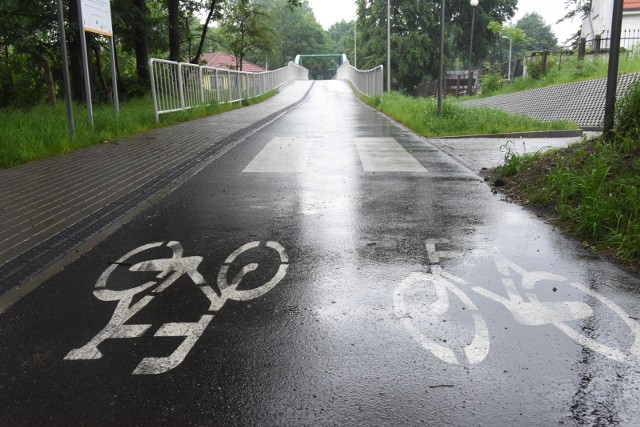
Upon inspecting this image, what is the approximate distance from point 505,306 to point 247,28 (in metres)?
44.7

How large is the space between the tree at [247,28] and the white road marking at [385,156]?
111 ft

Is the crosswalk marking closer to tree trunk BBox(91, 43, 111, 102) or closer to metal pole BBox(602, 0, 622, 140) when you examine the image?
metal pole BBox(602, 0, 622, 140)

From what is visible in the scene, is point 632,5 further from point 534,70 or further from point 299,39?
point 299,39

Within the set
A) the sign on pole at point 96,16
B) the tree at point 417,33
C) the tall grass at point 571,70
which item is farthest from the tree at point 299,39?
the sign on pole at point 96,16

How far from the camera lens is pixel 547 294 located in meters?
3.94

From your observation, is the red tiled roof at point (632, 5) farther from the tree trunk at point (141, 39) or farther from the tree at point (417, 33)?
the tree trunk at point (141, 39)

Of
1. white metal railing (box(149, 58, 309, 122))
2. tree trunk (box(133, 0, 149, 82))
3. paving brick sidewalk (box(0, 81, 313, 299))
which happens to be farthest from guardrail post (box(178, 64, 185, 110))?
tree trunk (box(133, 0, 149, 82))

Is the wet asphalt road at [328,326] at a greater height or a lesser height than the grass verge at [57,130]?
lesser

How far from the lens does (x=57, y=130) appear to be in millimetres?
11508

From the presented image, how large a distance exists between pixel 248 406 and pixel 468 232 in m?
3.45

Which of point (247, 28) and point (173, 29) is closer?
point (173, 29)

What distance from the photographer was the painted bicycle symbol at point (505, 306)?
3119 millimetres

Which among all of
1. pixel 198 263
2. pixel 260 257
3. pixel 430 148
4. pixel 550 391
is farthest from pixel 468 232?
pixel 430 148

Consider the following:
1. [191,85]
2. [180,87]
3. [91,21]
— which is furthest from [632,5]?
[91,21]
